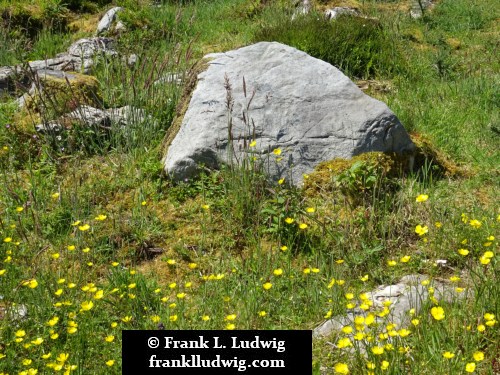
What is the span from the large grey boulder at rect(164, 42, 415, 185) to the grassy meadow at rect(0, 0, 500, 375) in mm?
→ 123

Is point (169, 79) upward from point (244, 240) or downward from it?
upward

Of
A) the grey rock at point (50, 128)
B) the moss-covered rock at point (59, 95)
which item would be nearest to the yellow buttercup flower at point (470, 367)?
the moss-covered rock at point (59, 95)

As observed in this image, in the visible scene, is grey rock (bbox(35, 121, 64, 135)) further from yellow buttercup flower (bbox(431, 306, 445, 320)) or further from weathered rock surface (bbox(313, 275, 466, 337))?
yellow buttercup flower (bbox(431, 306, 445, 320))

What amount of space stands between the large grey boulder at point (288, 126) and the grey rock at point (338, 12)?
3349mm

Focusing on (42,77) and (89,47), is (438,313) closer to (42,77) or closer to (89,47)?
(42,77)

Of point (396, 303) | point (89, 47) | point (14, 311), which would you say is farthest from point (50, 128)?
point (396, 303)

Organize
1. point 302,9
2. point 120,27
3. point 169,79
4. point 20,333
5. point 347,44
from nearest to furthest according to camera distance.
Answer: point 20,333, point 169,79, point 347,44, point 120,27, point 302,9

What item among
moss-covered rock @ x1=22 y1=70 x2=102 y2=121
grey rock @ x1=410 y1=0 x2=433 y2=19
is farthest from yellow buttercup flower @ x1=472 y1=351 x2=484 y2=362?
grey rock @ x1=410 y1=0 x2=433 y2=19

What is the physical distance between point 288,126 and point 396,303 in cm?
185

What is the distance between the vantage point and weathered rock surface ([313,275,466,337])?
124 inches

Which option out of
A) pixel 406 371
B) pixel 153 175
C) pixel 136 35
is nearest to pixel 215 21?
pixel 136 35

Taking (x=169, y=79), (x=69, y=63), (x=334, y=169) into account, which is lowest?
(x=334, y=169)

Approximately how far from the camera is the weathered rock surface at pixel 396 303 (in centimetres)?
315

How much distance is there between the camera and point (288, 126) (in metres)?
4.71
